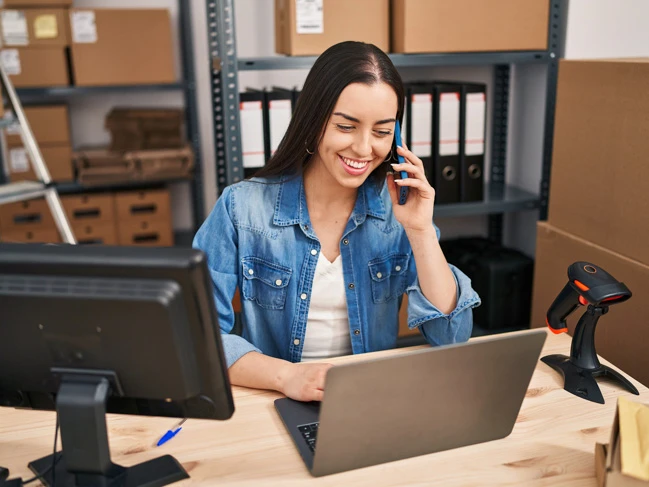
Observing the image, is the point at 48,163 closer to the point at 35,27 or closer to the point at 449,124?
the point at 35,27

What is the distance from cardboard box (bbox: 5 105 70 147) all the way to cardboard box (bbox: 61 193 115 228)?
0.27 meters

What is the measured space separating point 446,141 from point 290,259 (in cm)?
110

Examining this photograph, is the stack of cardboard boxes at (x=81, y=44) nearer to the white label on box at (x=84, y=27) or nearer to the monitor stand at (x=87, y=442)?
the white label on box at (x=84, y=27)

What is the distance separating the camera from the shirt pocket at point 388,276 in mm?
1368

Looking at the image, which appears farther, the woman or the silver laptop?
the woman

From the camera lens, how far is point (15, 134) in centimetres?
296

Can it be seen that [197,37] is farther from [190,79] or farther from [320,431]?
[320,431]

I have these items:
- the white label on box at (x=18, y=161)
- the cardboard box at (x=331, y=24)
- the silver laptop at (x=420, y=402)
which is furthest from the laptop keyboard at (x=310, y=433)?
the white label on box at (x=18, y=161)

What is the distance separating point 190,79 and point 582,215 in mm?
2206

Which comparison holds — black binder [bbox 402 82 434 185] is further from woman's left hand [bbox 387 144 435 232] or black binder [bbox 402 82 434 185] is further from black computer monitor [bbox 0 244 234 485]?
black computer monitor [bbox 0 244 234 485]

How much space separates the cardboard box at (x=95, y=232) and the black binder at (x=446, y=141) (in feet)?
5.35

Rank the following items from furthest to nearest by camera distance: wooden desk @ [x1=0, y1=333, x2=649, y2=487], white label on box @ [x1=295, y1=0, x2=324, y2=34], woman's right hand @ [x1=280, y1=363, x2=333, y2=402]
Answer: white label on box @ [x1=295, y1=0, x2=324, y2=34] < woman's right hand @ [x1=280, y1=363, x2=333, y2=402] < wooden desk @ [x1=0, y1=333, x2=649, y2=487]

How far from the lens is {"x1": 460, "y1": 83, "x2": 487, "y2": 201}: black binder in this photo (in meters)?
2.23

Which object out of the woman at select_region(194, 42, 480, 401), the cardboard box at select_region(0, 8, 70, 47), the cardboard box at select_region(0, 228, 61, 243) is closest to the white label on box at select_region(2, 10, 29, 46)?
the cardboard box at select_region(0, 8, 70, 47)
